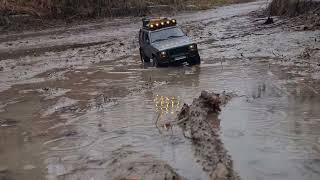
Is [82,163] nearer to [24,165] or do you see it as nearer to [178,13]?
[24,165]

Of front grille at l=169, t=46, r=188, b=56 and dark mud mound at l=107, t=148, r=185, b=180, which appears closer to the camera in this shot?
dark mud mound at l=107, t=148, r=185, b=180

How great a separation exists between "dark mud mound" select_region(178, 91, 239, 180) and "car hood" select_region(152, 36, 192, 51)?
19.4ft

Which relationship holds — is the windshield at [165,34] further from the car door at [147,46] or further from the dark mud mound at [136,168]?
the dark mud mound at [136,168]

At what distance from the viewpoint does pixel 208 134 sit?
981 centimetres

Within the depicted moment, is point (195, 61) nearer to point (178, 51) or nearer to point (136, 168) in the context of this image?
point (178, 51)

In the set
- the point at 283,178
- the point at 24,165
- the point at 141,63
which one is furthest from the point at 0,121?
the point at 141,63

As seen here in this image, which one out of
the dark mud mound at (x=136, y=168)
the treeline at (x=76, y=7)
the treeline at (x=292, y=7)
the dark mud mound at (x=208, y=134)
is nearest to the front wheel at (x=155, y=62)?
the dark mud mound at (x=208, y=134)

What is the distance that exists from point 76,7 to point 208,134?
41167 millimetres

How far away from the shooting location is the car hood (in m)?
19.0

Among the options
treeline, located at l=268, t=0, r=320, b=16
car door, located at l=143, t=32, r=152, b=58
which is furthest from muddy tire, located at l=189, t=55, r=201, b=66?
treeline, located at l=268, t=0, r=320, b=16

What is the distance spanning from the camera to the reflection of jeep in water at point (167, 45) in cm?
1897

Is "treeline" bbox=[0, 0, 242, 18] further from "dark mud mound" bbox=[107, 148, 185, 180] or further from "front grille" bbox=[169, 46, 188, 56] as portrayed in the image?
"dark mud mound" bbox=[107, 148, 185, 180]

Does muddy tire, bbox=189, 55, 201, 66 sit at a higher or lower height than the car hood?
lower

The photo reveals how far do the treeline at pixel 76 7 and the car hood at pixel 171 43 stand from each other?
2789 centimetres
